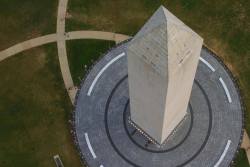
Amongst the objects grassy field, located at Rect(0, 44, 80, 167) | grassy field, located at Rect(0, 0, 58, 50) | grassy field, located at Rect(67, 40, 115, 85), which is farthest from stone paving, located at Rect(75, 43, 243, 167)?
grassy field, located at Rect(0, 0, 58, 50)

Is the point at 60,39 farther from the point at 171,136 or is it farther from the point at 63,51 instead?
the point at 171,136

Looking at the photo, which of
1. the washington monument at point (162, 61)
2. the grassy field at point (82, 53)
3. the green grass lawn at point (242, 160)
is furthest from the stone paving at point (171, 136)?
the washington monument at point (162, 61)

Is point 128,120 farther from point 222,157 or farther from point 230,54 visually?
point 230,54

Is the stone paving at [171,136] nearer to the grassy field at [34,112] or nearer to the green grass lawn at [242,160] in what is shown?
the green grass lawn at [242,160]

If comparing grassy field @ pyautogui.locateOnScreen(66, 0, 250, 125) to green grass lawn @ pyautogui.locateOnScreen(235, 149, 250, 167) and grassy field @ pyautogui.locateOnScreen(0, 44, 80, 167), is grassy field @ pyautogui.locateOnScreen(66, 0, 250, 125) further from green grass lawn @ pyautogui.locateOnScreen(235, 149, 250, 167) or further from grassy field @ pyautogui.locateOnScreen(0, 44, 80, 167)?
green grass lawn @ pyautogui.locateOnScreen(235, 149, 250, 167)

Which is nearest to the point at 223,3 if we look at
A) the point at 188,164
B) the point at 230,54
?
the point at 230,54

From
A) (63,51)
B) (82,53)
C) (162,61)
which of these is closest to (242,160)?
(162,61)
